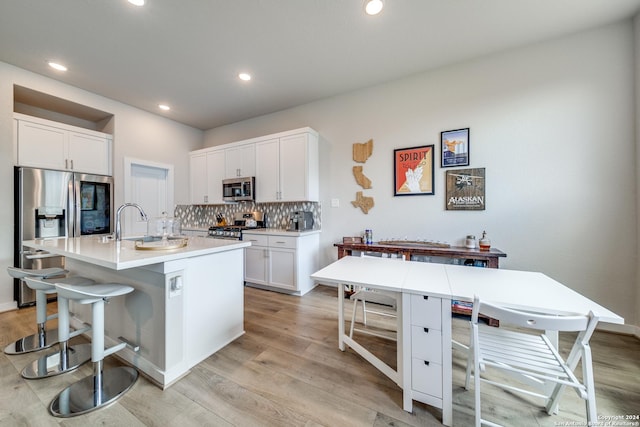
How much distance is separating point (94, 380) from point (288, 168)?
9.62 ft

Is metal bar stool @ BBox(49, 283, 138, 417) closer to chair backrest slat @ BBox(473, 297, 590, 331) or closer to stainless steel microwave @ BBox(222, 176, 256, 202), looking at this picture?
chair backrest slat @ BBox(473, 297, 590, 331)

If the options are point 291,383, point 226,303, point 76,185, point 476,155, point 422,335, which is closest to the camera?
point 422,335

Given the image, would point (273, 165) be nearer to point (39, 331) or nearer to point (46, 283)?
point (46, 283)

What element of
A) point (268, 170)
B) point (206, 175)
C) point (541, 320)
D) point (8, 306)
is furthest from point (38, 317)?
point (541, 320)

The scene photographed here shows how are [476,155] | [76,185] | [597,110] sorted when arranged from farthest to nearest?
1. [76,185]
2. [476,155]
3. [597,110]

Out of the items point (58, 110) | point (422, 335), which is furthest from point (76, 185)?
point (422, 335)

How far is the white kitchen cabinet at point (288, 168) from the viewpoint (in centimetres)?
351

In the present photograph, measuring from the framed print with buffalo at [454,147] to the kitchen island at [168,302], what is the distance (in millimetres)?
2585

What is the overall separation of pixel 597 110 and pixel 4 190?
655cm

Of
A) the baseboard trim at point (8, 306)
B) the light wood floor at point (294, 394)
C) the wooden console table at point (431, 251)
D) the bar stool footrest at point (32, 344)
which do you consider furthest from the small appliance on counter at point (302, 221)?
the baseboard trim at point (8, 306)

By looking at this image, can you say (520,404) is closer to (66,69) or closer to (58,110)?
(66,69)

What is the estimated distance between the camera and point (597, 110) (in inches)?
91.9

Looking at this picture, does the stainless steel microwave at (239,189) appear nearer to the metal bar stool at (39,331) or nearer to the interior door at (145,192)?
the interior door at (145,192)

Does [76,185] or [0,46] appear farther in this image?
[76,185]
